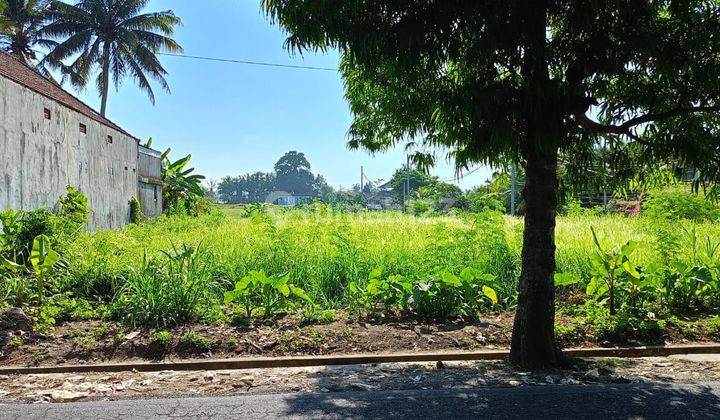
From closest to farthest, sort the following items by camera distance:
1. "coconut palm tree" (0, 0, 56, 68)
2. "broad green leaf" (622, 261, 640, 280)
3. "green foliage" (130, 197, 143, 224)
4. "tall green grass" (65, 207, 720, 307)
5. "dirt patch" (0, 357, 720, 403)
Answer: "dirt patch" (0, 357, 720, 403) → "broad green leaf" (622, 261, 640, 280) → "tall green grass" (65, 207, 720, 307) → "green foliage" (130, 197, 143, 224) → "coconut palm tree" (0, 0, 56, 68)

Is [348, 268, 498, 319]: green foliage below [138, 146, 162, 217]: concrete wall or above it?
below

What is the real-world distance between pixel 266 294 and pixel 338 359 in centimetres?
139

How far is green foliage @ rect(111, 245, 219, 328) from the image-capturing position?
5449 millimetres

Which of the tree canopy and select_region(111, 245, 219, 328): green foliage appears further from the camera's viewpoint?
select_region(111, 245, 219, 328): green foliage

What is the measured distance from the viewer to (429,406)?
3.82m

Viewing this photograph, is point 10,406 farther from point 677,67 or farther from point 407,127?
point 677,67

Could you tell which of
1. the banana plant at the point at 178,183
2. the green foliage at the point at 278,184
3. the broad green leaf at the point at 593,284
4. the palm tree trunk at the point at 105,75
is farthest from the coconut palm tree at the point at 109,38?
the green foliage at the point at 278,184

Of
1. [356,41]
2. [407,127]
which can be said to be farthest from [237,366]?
[356,41]

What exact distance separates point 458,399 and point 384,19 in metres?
2.87

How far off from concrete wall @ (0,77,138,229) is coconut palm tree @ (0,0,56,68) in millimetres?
14899

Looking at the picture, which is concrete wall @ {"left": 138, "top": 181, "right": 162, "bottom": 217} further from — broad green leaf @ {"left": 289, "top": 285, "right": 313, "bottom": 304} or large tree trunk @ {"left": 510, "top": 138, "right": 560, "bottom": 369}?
large tree trunk @ {"left": 510, "top": 138, "right": 560, "bottom": 369}

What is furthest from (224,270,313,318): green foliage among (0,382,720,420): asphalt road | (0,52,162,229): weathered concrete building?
(0,52,162,229): weathered concrete building

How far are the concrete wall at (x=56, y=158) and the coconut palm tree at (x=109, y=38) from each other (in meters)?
14.0

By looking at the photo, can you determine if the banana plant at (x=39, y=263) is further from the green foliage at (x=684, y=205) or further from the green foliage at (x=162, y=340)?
the green foliage at (x=684, y=205)
